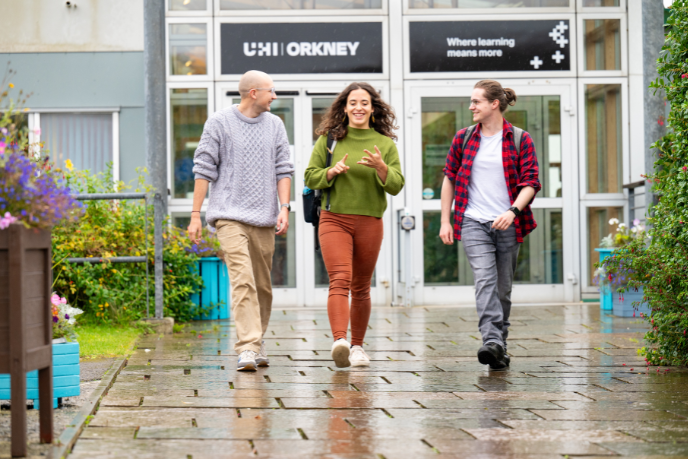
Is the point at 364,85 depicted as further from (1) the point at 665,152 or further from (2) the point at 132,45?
(2) the point at 132,45

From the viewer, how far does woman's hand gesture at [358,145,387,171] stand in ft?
16.8

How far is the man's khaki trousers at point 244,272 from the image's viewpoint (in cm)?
528

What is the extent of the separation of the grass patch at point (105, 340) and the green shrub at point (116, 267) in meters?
0.30

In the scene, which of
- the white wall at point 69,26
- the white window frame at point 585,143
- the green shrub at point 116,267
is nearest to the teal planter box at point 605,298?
the white window frame at point 585,143

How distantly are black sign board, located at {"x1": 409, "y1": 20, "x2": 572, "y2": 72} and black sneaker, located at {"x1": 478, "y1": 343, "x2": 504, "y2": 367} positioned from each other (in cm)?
581

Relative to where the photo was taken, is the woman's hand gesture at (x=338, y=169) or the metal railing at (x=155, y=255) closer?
the woman's hand gesture at (x=338, y=169)

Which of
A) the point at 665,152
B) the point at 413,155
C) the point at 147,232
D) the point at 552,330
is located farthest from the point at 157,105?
the point at 665,152

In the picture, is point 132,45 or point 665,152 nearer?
point 665,152

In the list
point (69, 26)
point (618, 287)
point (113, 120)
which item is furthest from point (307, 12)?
point (618, 287)

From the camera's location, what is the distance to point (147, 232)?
7773 mm

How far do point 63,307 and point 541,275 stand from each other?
7284mm

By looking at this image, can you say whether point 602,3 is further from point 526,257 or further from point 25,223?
point 25,223

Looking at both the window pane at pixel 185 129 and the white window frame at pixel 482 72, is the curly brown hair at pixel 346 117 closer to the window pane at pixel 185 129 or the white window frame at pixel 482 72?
the white window frame at pixel 482 72

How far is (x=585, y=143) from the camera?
10.5m
